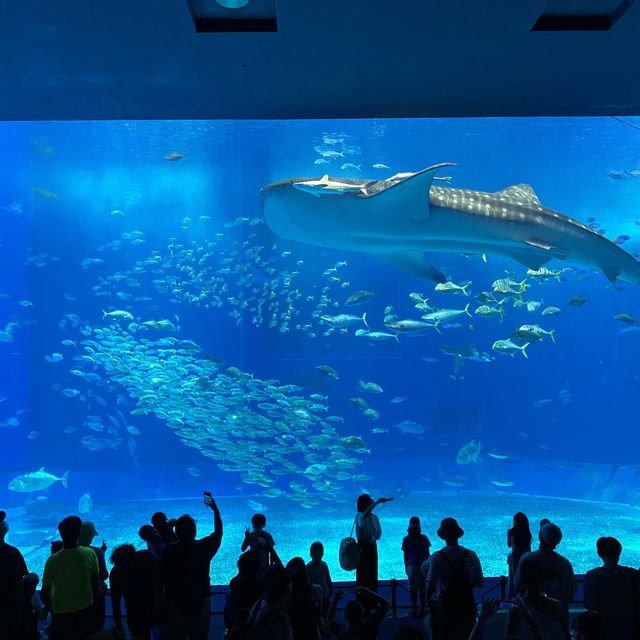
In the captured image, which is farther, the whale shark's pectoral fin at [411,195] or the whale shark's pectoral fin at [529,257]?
the whale shark's pectoral fin at [529,257]

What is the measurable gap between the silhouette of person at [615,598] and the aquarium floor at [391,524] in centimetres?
570

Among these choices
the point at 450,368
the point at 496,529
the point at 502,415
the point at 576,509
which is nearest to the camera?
the point at 496,529

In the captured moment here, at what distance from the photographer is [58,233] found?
29641 millimetres

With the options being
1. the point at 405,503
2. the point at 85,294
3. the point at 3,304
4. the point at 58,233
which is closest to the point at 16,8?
the point at 405,503

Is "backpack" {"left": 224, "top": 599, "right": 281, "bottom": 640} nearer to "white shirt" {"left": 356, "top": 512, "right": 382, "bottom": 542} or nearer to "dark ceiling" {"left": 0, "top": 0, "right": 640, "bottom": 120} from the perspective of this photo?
"white shirt" {"left": 356, "top": 512, "right": 382, "bottom": 542}

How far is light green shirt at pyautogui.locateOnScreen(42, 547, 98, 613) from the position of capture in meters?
2.39

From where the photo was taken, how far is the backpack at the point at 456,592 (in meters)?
2.29

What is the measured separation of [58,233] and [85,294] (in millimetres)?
4688

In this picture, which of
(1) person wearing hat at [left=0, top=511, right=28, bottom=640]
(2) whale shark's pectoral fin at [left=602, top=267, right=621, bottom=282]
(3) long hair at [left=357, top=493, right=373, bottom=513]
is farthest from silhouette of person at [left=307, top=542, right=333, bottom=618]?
(2) whale shark's pectoral fin at [left=602, top=267, right=621, bottom=282]

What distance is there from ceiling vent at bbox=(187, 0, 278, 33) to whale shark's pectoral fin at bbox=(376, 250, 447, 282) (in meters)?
4.71

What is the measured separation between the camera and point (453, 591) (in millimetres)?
2293

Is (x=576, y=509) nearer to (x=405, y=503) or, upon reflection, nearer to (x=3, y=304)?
(x=405, y=503)

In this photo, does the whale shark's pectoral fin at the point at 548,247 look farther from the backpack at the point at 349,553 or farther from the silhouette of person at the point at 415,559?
the backpack at the point at 349,553

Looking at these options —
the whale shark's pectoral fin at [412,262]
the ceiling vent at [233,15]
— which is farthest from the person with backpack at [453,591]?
the whale shark's pectoral fin at [412,262]
